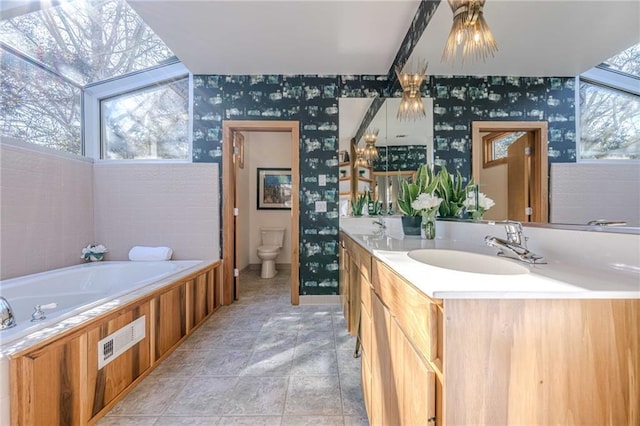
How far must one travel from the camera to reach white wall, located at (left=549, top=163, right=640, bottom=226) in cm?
75

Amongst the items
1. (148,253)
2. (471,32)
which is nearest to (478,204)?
(471,32)

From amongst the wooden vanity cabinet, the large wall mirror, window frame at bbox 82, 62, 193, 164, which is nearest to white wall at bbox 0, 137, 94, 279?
window frame at bbox 82, 62, 193, 164

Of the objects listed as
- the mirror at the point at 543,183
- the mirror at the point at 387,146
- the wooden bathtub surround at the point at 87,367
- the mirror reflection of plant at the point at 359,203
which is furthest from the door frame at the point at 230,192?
the mirror at the point at 543,183

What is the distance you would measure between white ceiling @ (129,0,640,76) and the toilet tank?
245 cm

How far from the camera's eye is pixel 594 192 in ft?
2.83

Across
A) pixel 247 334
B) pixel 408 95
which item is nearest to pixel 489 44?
pixel 408 95

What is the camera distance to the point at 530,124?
1190mm

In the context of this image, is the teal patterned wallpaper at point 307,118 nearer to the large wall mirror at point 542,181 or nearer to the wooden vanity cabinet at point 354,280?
the wooden vanity cabinet at point 354,280

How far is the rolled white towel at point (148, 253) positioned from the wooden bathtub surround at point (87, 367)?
2.87 feet

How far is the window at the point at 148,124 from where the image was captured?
2945mm

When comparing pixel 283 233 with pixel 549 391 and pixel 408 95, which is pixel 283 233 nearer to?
pixel 408 95

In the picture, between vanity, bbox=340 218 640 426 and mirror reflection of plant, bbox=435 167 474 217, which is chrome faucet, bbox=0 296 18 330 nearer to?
vanity, bbox=340 218 640 426

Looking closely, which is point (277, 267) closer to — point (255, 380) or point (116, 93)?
point (255, 380)

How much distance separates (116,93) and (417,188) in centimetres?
336
